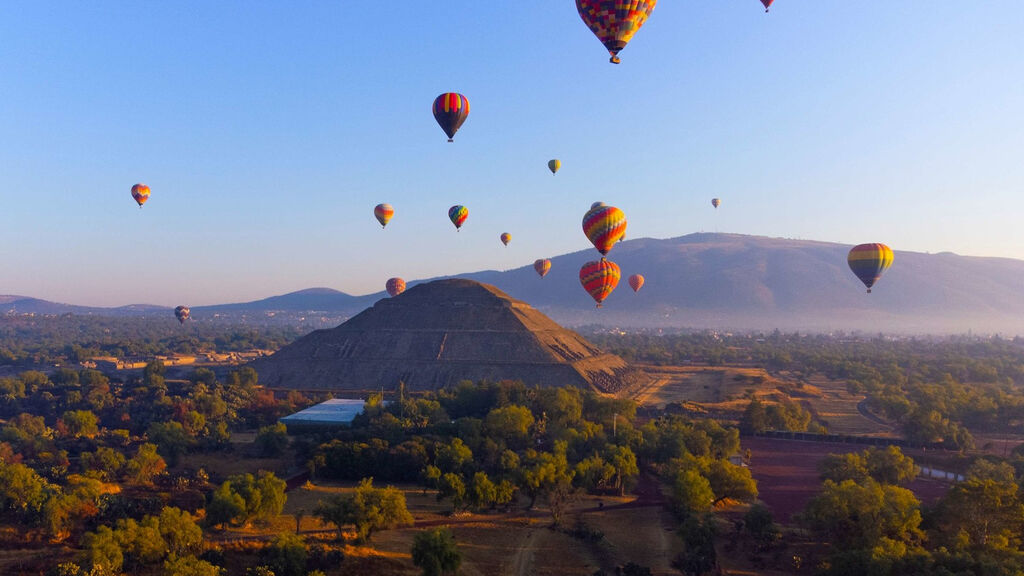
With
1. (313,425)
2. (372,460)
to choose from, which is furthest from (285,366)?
(372,460)

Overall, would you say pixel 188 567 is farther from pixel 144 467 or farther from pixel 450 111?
pixel 450 111

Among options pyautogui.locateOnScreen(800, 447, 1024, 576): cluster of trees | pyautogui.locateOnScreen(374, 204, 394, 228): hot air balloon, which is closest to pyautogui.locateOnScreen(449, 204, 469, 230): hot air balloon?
pyautogui.locateOnScreen(374, 204, 394, 228): hot air balloon

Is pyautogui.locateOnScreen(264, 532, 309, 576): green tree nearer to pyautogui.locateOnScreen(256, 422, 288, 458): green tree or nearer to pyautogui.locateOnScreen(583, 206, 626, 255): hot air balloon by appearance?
pyautogui.locateOnScreen(256, 422, 288, 458): green tree

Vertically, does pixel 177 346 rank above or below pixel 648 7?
below

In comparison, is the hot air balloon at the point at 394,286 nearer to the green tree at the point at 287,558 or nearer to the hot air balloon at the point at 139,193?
the hot air balloon at the point at 139,193

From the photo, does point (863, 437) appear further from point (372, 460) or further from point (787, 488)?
point (372, 460)

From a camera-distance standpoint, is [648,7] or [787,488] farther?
[787,488]
